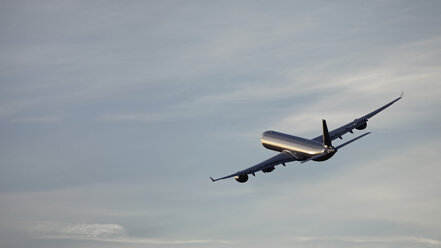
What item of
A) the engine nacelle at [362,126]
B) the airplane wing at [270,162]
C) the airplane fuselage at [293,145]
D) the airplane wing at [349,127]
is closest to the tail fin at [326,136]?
the airplane fuselage at [293,145]

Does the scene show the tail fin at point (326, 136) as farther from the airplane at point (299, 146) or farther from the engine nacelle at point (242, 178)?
the engine nacelle at point (242, 178)

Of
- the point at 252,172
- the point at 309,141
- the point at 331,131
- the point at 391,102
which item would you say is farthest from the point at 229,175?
the point at 391,102

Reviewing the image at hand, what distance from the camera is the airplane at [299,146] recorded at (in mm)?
142250

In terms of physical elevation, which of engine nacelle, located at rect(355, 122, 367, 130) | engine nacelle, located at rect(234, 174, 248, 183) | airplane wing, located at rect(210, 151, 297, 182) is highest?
engine nacelle, located at rect(355, 122, 367, 130)

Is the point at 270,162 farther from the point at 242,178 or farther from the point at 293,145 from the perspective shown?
the point at 293,145

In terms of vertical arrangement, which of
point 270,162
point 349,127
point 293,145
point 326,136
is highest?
point 349,127

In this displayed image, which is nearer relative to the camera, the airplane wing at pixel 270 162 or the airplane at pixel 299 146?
the airplane at pixel 299 146

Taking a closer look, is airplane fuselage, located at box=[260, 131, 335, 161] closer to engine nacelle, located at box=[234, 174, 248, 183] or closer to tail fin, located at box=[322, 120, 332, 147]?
tail fin, located at box=[322, 120, 332, 147]

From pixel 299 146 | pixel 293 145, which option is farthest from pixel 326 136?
pixel 293 145

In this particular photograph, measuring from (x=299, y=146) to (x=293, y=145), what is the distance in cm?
268

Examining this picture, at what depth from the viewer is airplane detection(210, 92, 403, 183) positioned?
A: 142 m

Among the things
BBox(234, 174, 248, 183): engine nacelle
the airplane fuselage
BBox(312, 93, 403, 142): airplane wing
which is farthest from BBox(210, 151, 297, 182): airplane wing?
BBox(312, 93, 403, 142): airplane wing

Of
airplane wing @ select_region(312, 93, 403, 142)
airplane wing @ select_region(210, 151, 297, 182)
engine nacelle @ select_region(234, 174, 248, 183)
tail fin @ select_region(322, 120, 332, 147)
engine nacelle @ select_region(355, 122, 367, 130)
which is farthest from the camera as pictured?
engine nacelle @ select_region(355, 122, 367, 130)

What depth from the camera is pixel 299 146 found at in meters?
152
